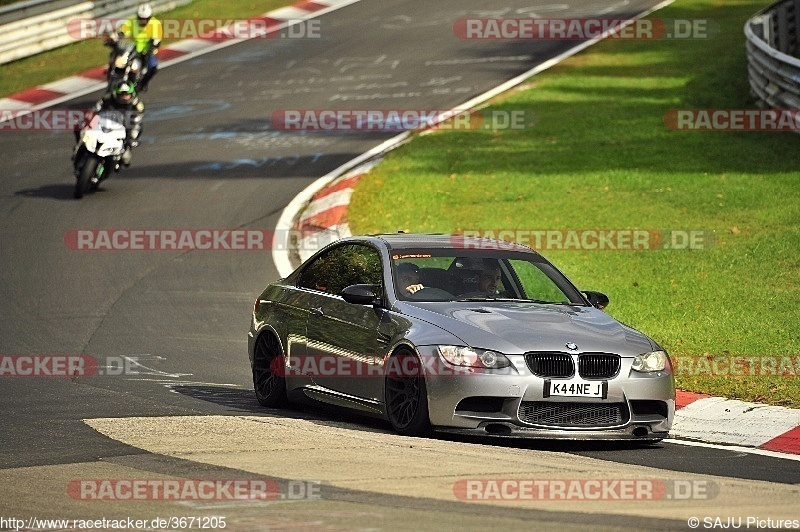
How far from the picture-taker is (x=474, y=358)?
930 cm

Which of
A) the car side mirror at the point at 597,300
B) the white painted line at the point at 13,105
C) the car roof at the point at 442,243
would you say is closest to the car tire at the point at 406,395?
the car roof at the point at 442,243

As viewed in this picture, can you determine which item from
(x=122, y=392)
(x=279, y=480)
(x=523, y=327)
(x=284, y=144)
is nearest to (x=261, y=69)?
(x=284, y=144)

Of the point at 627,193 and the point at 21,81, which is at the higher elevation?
the point at 21,81

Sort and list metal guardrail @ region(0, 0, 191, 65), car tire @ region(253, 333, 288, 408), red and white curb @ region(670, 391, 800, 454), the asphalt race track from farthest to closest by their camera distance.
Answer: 1. metal guardrail @ region(0, 0, 191, 65)
2. car tire @ region(253, 333, 288, 408)
3. red and white curb @ region(670, 391, 800, 454)
4. the asphalt race track

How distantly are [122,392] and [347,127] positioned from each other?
14.5 metres

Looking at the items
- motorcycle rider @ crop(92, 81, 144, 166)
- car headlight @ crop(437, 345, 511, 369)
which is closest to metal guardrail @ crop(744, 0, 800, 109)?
motorcycle rider @ crop(92, 81, 144, 166)

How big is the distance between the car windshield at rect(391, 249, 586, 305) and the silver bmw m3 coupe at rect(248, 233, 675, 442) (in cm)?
1

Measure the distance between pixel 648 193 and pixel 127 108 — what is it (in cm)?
818

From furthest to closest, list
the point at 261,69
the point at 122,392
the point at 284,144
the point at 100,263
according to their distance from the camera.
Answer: the point at 261,69 < the point at 284,144 < the point at 100,263 < the point at 122,392

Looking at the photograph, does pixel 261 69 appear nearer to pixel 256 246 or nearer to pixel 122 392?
pixel 256 246

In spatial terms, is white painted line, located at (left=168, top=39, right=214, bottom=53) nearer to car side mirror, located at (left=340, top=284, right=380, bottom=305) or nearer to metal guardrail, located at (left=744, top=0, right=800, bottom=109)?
metal guardrail, located at (left=744, top=0, right=800, bottom=109)

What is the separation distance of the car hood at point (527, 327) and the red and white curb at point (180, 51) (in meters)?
17.6

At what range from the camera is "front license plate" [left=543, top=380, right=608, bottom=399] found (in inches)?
365

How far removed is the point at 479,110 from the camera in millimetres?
25547
